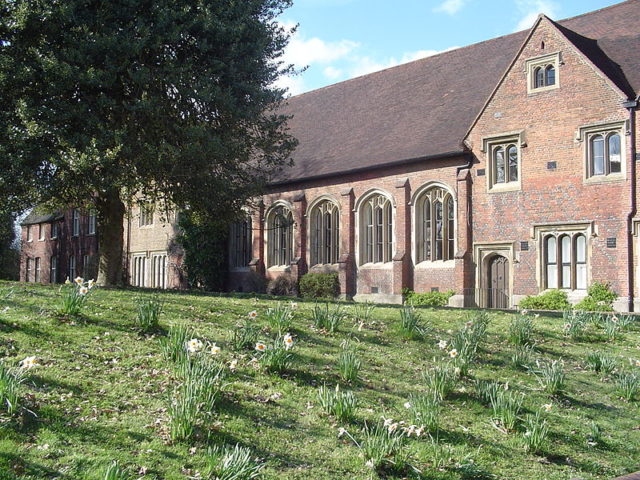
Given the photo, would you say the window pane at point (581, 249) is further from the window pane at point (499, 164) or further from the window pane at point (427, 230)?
the window pane at point (427, 230)

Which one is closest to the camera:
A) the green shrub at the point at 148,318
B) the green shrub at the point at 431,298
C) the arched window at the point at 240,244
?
the green shrub at the point at 148,318

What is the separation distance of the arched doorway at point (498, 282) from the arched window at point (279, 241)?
10.7 meters

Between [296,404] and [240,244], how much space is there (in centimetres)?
2814

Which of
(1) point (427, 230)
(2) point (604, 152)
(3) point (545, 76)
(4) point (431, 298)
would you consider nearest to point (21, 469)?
(2) point (604, 152)

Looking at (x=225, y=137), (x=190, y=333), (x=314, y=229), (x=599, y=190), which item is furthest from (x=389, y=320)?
(x=314, y=229)

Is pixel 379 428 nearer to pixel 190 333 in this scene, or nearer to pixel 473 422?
pixel 473 422

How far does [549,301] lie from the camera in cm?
2202

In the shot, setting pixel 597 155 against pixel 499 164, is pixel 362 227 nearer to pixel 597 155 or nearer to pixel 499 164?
pixel 499 164

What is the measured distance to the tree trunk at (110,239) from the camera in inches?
759

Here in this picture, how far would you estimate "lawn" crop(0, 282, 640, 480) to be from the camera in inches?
234

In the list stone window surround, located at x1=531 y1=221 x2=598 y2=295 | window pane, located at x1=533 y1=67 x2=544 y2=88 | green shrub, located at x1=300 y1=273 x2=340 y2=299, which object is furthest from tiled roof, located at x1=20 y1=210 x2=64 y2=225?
stone window surround, located at x1=531 y1=221 x2=598 y2=295

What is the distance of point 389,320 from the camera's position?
39.2ft

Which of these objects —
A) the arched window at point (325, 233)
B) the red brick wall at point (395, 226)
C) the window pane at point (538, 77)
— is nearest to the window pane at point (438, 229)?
the red brick wall at point (395, 226)

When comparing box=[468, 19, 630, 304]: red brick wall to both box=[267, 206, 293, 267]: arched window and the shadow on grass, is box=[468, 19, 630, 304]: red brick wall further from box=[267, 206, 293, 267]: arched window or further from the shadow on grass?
the shadow on grass
